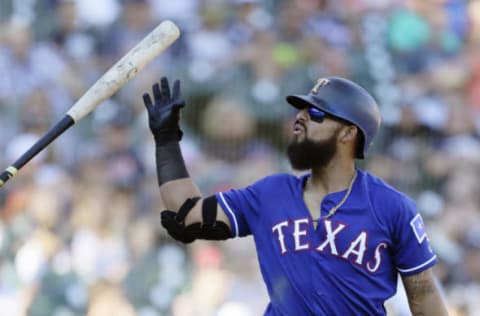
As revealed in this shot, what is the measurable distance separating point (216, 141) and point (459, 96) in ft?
7.14

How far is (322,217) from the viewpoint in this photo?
A: 17.3 ft

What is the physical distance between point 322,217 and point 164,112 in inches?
35.3

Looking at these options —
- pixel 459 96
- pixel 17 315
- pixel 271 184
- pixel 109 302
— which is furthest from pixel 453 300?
pixel 271 184

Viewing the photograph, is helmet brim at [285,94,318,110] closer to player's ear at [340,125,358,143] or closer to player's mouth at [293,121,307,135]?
player's mouth at [293,121,307,135]

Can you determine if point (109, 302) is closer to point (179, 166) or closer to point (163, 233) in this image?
point (163, 233)

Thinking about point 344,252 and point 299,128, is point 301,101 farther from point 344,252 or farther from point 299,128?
point 344,252

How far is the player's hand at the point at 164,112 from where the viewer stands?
5453 millimetres

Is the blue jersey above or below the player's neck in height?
below

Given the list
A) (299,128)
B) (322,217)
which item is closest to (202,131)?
(299,128)

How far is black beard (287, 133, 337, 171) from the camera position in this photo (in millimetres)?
5363

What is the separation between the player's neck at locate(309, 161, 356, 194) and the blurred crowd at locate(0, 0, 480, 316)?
400 centimetres

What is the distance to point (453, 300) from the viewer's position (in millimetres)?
9258

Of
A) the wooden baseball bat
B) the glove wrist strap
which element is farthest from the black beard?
the wooden baseball bat

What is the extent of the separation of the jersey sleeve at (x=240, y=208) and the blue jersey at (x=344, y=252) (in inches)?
4.3
